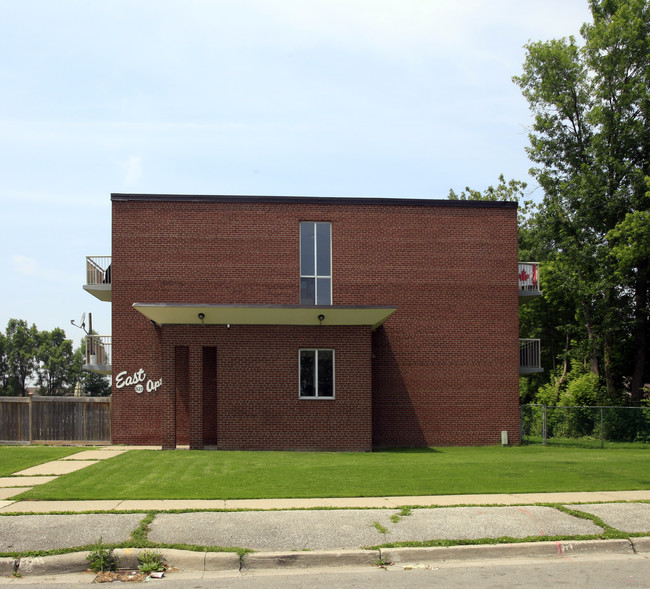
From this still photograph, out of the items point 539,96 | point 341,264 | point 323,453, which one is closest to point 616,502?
point 323,453

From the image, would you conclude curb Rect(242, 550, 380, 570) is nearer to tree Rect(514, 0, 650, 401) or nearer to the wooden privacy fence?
the wooden privacy fence

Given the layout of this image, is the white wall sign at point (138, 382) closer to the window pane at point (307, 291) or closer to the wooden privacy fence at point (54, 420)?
the wooden privacy fence at point (54, 420)

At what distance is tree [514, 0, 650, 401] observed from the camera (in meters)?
36.5

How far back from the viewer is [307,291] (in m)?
25.6

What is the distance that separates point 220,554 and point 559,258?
3468 centimetres

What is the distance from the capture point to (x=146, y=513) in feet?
34.5

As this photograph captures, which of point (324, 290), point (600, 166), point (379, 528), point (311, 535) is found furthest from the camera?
point (600, 166)

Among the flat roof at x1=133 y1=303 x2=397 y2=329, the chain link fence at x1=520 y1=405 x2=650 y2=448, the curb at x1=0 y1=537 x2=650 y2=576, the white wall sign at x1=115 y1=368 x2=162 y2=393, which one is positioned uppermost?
the flat roof at x1=133 y1=303 x2=397 y2=329

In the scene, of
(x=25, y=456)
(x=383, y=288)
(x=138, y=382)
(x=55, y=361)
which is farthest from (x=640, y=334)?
(x=55, y=361)

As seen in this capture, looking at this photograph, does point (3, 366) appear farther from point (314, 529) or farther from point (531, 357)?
point (314, 529)

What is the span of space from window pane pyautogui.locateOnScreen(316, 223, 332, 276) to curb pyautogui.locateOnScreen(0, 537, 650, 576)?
17.0 metres

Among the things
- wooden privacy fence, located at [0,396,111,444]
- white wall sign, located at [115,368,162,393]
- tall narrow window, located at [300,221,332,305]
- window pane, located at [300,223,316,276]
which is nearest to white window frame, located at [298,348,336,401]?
tall narrow window, located at [300,221,332,305]

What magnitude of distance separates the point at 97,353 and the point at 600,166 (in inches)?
1040

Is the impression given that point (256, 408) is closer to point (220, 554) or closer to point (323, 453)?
point (323, 453)
